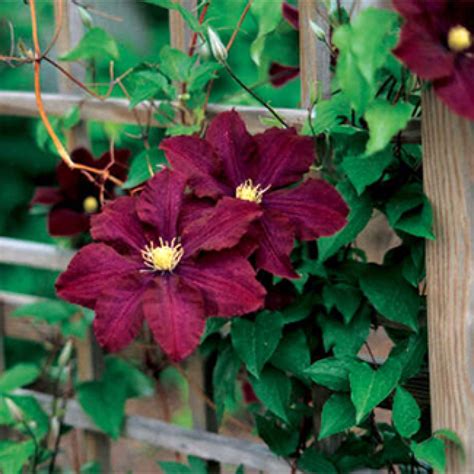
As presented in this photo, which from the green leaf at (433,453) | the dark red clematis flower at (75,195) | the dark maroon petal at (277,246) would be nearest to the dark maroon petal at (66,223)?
the dark red clematis flower at (75,195)

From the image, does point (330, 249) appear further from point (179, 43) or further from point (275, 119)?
point (179, 43)

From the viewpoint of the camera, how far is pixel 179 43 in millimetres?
1662

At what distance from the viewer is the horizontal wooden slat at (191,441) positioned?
1.78m

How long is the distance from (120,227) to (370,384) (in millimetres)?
341

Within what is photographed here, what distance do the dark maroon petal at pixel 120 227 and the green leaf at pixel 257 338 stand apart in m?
0.25

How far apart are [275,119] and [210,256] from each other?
0.88ft

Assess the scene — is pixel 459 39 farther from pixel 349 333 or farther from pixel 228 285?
pixel 349 333

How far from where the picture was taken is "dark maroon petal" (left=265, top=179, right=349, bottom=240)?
1.29 meters

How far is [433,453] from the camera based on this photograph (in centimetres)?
132

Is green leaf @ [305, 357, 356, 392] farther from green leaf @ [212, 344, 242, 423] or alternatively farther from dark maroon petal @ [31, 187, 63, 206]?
dark maroon petal @ [31, 187, 63, 206]

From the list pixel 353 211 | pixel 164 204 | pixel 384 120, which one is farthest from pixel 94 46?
pixel 384 120

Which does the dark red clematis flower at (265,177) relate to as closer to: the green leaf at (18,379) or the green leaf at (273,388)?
the green leaf at (273,388)

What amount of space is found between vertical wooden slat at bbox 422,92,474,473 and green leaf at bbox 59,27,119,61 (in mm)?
550

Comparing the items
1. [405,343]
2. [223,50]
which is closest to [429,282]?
[405,343]
